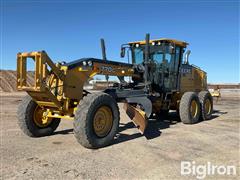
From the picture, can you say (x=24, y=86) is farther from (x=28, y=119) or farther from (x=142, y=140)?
(x=142, y=140)

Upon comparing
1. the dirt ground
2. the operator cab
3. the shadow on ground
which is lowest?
the dirt ground

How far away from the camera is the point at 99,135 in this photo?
7.24m

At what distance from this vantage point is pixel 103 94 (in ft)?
24.4

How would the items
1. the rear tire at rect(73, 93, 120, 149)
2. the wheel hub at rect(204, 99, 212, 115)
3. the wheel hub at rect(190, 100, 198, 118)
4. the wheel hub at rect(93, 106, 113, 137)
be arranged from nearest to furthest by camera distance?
the rear tire at rect(73, 93, 120, 149) → the wheel hub at rect(93, 106, 113, 137) → the wheel hub at rect(190, 100, 198, 118) → the wheel hub at rect(204, 99, 212, 115)

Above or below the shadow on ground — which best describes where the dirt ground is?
below

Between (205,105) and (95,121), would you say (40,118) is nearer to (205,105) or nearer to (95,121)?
(95,121)

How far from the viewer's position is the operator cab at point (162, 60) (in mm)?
10867

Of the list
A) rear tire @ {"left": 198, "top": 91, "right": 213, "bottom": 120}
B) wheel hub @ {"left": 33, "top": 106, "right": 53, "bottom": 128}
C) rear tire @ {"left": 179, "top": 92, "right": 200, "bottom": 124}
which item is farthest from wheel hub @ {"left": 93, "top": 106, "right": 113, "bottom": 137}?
rear tire @ {"left": 198, "top": 91, "right": 213, "bottom": 120}

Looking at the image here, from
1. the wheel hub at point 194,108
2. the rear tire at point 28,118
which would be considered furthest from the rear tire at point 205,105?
the rear tire at point 28,118

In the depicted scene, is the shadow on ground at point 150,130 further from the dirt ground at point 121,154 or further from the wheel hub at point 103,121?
the wheel hub at point 103,121

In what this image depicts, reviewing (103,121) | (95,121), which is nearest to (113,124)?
(103,121)

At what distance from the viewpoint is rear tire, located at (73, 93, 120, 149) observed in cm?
686

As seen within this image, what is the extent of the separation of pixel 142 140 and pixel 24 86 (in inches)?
126

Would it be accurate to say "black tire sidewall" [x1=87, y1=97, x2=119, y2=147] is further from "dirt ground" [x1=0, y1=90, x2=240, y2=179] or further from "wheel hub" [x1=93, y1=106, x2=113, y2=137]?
"dirt ground" [x1=0, y1=90, x2=240, y2=179]
